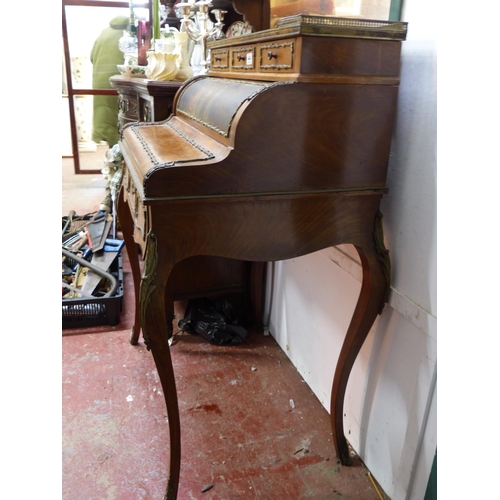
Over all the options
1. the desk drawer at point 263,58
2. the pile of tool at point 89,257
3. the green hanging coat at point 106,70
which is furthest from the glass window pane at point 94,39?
the desk drawer at point 263,58

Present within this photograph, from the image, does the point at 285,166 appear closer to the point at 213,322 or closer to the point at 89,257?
the point at 213,322

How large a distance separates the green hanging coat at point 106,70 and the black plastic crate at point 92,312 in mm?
2911

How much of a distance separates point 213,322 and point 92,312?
0.63m

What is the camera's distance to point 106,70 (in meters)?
4.57

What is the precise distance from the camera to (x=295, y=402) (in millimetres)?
1806

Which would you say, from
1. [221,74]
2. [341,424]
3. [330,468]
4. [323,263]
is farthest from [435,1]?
[330,468]

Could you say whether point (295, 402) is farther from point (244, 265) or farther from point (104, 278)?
point (104, 278)

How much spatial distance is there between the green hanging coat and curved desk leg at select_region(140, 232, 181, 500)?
4.00m

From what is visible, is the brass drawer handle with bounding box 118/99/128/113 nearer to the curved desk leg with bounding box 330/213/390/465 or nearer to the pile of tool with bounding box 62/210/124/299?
the pile of tool with bounding box 62/210/124/299

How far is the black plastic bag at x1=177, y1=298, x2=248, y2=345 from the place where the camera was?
218 centimetres

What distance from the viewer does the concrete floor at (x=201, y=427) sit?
144cm

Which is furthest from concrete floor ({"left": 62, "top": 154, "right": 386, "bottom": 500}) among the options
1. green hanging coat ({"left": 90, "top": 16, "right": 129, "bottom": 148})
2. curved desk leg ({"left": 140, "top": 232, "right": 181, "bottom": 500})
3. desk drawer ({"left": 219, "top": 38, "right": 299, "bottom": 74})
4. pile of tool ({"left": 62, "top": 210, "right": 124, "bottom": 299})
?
green hanging coat ({"left": 90, "top": 16, "right": 129, "bottom": 148})

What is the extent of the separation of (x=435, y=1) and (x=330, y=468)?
1.37 meters

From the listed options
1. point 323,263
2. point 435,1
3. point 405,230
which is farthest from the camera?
point 323,263
